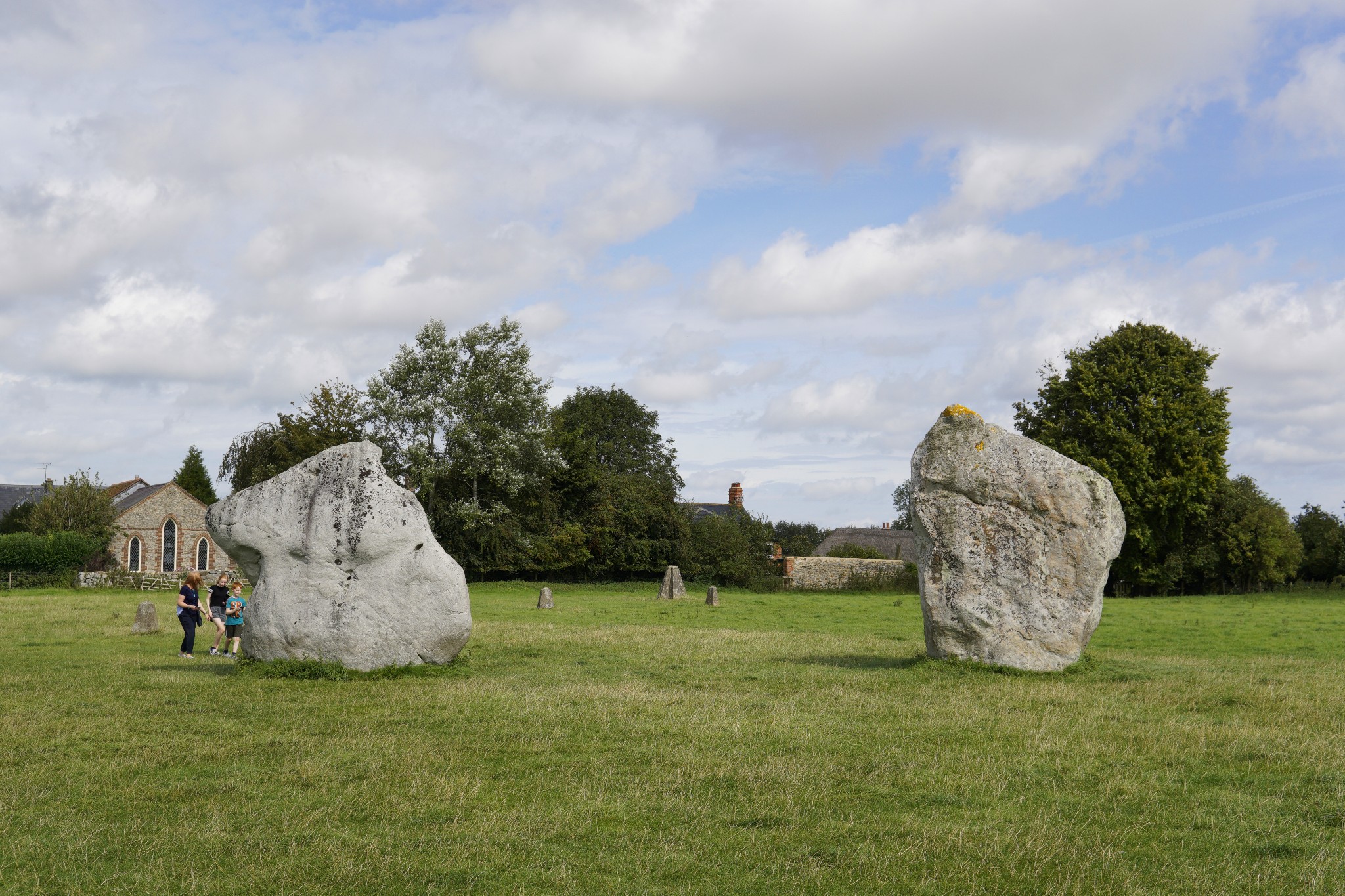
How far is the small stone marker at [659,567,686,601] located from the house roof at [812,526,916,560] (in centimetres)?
4102

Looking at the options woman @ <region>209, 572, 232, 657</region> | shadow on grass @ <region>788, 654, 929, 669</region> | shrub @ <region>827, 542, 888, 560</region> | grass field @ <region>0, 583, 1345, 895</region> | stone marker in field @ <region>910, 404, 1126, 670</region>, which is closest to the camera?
grass field @ <region>0, 583, 1345, 895</region>

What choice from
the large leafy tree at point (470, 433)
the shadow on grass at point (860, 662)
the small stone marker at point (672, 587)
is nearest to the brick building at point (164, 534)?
the large leafy tree at point (470, 433)

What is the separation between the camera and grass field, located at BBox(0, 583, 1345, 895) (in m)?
7.46

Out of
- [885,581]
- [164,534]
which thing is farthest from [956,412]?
[164,534]

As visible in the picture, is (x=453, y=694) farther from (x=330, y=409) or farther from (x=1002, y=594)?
(x=330, y=409)

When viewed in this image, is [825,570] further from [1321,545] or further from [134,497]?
[134,497]

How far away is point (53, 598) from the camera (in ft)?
141

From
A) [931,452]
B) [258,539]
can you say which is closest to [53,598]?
[258,539]

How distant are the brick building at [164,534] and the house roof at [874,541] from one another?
44.9m

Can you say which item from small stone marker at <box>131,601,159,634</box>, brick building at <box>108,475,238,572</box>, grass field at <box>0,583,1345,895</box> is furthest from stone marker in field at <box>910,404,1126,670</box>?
brick building at <box>108,475,238,572</box>

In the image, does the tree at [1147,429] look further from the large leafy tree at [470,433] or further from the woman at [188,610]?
the woman at [188,610]

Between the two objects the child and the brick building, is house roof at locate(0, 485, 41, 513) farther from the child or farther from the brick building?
the child

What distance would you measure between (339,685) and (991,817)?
→ 10.2m

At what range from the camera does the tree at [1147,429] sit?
168ft
